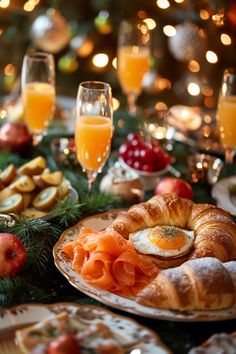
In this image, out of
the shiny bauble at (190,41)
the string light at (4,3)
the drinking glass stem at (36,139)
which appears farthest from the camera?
A: the string light at (4,3)

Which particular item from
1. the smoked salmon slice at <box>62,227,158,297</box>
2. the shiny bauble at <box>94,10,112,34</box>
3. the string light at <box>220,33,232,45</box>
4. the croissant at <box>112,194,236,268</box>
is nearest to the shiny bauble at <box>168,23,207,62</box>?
the string light at <box>220,33,232,45</box>

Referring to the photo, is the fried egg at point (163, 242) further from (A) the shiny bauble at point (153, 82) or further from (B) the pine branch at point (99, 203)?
(A) the shiny bauble at point (153, 82)

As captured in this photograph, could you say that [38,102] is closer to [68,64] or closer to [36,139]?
[36,139]

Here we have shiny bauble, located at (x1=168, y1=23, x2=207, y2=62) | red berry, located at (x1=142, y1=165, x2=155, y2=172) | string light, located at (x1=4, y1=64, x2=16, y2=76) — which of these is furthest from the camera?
string light, located at (x1=4, y1=64, x2=16, y2=76)

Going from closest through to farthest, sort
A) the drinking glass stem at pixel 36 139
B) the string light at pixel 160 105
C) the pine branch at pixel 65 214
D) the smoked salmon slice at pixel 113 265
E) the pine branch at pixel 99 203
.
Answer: the smoked salmon slice at pixel 113 265 < the pine branch at pixel 65 214 < the pine branch at pixel 99 203 < the drinking glass stem at pixel 36 139 < the string light at pixel 160 105

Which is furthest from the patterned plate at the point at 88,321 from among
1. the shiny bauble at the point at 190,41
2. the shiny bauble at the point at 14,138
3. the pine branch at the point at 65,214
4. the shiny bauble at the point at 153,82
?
the shiny bauble at the point at 153,82

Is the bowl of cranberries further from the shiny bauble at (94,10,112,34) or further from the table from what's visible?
the shiny bauble at (94,10,112,34)

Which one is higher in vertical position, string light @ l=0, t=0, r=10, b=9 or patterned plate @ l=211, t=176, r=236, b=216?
string light @ l=0, t=0, r=10, b=9

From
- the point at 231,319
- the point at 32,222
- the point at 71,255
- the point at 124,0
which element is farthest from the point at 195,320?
the point at 124,0
